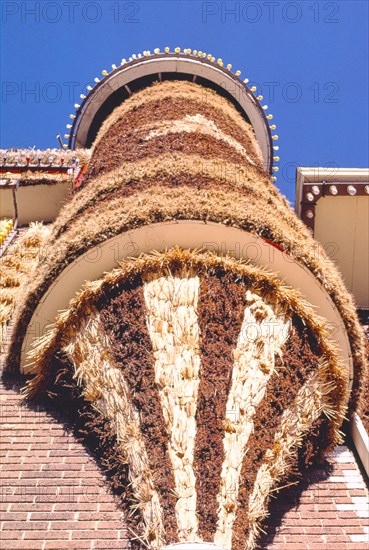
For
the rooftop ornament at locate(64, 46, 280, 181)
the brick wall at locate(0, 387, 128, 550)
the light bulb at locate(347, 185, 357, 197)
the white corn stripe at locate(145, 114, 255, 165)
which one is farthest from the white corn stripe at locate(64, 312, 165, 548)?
the rooftop ornament at locate(64, 46, 280, 181)

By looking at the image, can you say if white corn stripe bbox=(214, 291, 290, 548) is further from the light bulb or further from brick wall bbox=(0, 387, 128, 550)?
the light bulb

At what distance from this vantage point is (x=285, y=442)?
630cm

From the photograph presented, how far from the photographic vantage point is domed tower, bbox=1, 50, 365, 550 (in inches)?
223

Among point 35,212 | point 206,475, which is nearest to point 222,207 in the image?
point 206,475

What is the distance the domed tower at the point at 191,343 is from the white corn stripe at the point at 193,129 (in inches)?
68.6

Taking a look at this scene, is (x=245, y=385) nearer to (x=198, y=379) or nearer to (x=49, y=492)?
(x=198, y=379)

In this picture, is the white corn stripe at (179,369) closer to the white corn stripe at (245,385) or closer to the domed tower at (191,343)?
the domed tower at (191,343)

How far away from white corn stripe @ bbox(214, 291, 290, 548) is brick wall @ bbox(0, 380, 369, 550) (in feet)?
2.84

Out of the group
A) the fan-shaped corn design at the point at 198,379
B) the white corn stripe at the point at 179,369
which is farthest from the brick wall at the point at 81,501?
the white corn stripe at the point at 179,369

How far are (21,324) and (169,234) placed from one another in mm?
1766

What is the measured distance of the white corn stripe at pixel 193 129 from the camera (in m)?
10.4

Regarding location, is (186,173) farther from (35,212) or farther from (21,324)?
(35,212)

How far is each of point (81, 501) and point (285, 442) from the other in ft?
5.91

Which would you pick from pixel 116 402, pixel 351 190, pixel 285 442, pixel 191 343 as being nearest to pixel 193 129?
pixel 351 190
